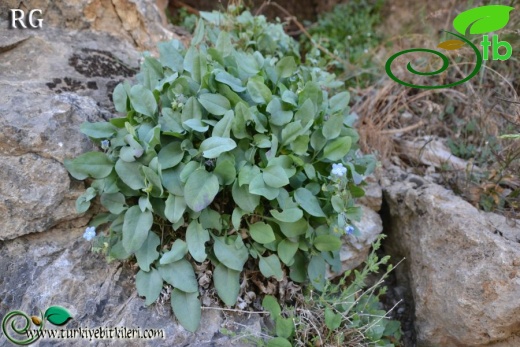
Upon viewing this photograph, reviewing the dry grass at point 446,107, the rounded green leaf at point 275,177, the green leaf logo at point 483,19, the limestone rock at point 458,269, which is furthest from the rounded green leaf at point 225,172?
the green leaf logo at point 483,19

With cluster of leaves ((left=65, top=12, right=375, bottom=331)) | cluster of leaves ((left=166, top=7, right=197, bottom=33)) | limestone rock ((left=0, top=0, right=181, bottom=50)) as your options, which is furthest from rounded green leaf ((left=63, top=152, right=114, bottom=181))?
cluster of leaves ((left=166, top=7, right=197, bottom=33))

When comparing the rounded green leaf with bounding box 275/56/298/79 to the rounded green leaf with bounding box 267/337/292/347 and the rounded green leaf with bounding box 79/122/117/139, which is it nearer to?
the rounded green leaf with bounding box 79/122/117/139

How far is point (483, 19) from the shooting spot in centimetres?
296

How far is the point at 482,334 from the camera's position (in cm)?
221

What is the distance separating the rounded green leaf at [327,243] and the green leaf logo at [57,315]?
109cm

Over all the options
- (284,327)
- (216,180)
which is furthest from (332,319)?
(216,180)

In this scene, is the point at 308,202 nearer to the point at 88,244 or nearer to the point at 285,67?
the point at 285,67

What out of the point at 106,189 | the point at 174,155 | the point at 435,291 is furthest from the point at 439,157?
the point at 106,189

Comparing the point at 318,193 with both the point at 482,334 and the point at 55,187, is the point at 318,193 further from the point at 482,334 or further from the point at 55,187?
the point at 55,187

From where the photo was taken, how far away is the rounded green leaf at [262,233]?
203 cm

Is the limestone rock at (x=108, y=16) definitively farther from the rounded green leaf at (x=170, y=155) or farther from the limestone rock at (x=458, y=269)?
the limestone rock at (x=458, y=269)

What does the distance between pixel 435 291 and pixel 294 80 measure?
1.25 m

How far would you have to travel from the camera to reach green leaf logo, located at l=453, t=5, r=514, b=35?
2918 millimetres

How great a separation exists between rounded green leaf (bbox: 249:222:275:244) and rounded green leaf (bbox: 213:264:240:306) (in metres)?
0.17
